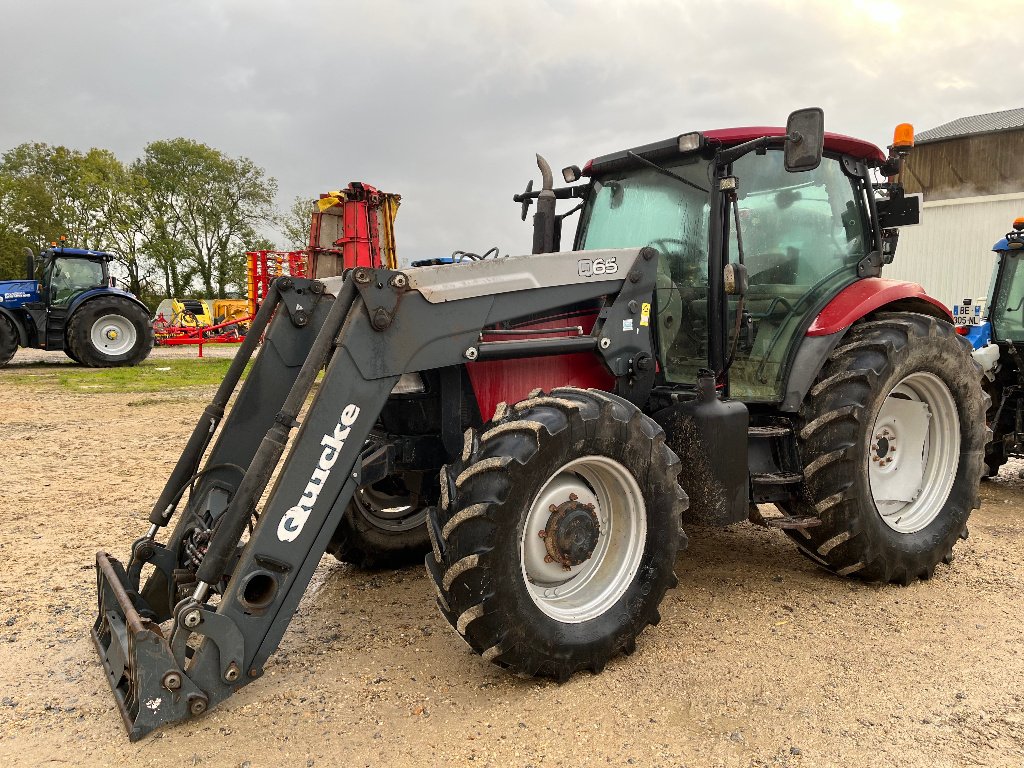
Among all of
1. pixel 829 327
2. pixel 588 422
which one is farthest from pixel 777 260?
pixel 588 422

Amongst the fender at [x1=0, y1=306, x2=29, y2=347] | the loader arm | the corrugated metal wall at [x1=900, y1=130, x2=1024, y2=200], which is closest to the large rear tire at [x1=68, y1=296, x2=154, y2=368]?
the fender at [x1=0, y1=306, x2=29, y2=347]

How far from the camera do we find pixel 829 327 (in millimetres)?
4008

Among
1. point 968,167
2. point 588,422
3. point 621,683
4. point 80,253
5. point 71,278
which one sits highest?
point 968,167

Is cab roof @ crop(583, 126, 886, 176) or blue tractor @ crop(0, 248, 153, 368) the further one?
blue tractor @ crop(0, 248, 153, 368)

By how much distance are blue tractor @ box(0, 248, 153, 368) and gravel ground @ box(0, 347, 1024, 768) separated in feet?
44.4

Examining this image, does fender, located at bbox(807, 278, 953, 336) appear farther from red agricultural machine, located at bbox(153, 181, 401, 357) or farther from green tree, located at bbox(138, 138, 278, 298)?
green tree, located at bbox(138, 138, 278, 298)

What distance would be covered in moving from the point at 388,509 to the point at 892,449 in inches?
112

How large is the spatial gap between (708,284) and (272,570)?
2464mm

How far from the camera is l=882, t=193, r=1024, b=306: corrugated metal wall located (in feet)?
78.4

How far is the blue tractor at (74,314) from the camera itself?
16469mm

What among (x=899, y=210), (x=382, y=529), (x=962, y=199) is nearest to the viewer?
(x=382, y=529)

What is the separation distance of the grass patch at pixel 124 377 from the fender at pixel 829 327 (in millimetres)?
11557

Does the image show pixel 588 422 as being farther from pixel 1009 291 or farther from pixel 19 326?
pixel 19 326

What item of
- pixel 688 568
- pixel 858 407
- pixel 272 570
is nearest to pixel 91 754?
pixel 272 570
